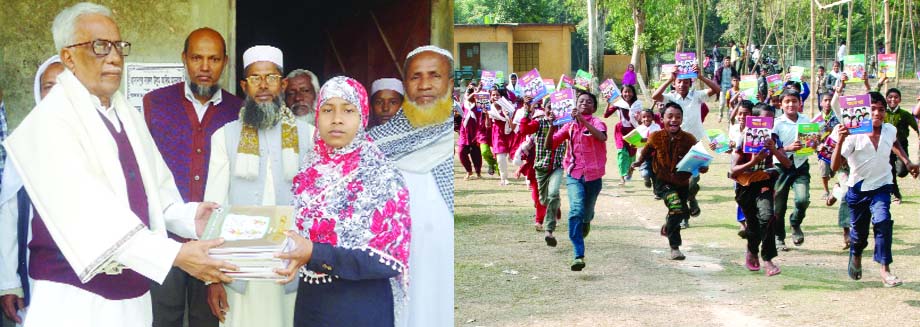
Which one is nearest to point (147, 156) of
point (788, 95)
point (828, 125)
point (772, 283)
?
point (772, 283)

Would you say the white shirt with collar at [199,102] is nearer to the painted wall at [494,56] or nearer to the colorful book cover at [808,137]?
the colorful book cover at [808,137]

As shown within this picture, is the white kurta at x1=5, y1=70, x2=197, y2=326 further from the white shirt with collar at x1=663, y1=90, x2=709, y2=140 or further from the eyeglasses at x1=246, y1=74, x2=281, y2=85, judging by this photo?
the white shirt with collar at x1=663, y1=90, x2=709, y2=140

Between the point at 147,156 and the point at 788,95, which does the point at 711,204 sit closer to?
the point at 788,95

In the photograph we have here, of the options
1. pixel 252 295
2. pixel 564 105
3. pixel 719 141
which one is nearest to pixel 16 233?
pixel 252 295

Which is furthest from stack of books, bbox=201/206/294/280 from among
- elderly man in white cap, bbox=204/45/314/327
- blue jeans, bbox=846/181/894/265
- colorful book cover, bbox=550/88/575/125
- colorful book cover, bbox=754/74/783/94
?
colorful book cover, bbox=754/74/783/94

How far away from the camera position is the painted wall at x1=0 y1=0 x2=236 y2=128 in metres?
5.02

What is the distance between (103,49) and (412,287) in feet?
6.77

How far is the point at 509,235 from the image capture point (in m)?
11.9

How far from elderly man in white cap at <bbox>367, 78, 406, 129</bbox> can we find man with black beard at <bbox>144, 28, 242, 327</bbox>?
2.26ft

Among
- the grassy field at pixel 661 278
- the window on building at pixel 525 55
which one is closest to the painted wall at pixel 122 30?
the grassy field at pixel 661 278

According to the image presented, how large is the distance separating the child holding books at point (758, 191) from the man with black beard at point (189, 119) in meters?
5.36

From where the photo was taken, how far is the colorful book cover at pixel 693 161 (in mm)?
9328

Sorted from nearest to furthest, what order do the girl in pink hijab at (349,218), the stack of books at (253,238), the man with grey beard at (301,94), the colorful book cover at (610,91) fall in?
the stack of books at (253,238) → the girl in pink hijab at (349,218) → the man with grey beard at (301,94) → the colorful book cover at (610,91)

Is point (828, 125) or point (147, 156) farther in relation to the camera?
point (828, 125)
